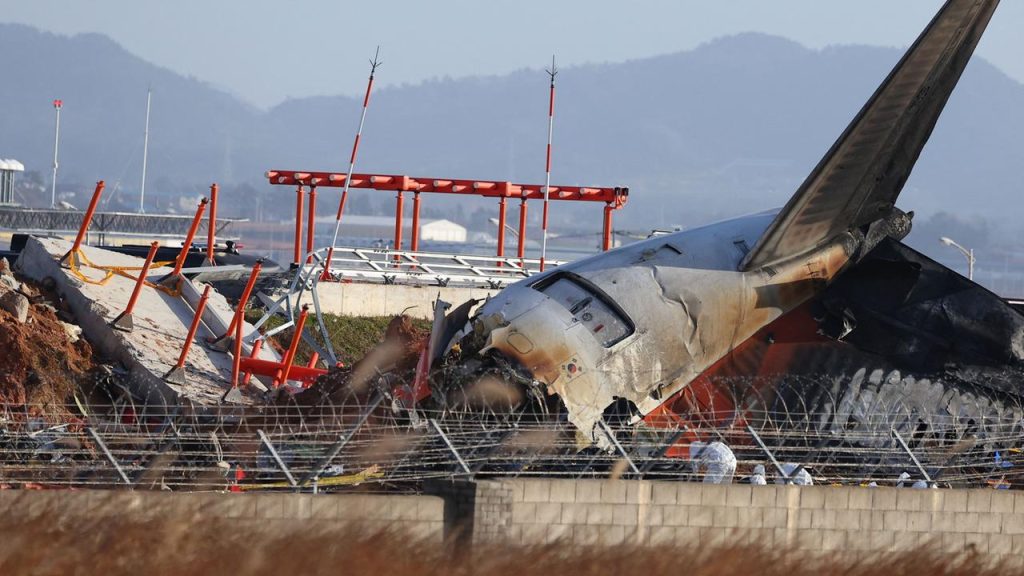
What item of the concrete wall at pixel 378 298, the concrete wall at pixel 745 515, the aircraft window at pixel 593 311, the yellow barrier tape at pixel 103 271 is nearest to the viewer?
the concrete wall at pixel 745 515

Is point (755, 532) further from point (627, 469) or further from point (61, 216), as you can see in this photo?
point (61, 216)

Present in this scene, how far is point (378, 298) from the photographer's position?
40375 millimetres

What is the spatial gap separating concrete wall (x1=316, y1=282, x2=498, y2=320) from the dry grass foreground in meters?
23.9

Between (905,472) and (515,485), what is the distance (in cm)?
602

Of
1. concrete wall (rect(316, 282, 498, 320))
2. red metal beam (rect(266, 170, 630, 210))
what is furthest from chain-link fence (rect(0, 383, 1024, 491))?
red metal beam (rect(266, 170, 630, 210))

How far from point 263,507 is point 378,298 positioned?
25.6 meters

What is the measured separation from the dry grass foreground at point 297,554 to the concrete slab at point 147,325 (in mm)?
11264

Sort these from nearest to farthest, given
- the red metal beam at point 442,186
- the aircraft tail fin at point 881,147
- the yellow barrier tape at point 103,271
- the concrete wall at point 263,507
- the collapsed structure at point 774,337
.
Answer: the concrete wall at point 263,507, the collapsed structure at point 774,337, the aircraft tail fin at point 881,147, the yellow barrier tape at point 103,271, the red metal beam at point 442,186

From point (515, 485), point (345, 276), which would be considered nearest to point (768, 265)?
point (515, 485)

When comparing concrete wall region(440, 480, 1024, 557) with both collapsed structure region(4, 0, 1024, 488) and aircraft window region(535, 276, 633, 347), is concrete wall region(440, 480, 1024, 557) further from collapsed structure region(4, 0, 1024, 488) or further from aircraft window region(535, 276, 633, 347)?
aircraft window region(535, 276, 633, 347)

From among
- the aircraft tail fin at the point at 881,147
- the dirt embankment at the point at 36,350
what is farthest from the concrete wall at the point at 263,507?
the aircraft tail fin at the point at 881,147

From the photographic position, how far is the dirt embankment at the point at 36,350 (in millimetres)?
24500

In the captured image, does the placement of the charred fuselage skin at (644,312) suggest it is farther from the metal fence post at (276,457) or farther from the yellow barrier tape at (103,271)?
the yellow barrier tape at (103,271)

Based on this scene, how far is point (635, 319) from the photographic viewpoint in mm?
21625
